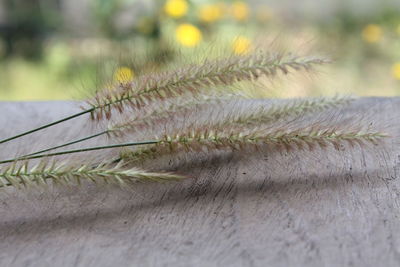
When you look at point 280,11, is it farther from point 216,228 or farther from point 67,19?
point 216,228

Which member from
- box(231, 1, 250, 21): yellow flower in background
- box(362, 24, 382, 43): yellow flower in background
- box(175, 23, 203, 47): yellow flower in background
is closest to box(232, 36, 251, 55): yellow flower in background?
box(175, 23, 203, 47): yellow flower in background

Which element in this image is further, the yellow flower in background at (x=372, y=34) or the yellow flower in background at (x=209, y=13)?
the yellow flower in background at (x=372, y=34)

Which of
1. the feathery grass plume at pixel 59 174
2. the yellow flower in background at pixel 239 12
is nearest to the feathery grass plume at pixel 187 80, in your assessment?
the feathery grass plume at pixel 59 174

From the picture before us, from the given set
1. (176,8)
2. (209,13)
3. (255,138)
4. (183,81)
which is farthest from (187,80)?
(209,13)

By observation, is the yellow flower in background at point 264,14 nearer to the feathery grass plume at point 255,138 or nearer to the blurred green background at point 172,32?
the blurred green background at point 172,32

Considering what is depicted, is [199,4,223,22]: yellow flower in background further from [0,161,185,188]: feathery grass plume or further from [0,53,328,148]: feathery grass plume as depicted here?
[0,161,185,188]: feathery grass plume

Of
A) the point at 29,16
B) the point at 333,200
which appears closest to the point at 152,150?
the point at 333,200

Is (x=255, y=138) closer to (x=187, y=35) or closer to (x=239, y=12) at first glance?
(x=187, y=35)
